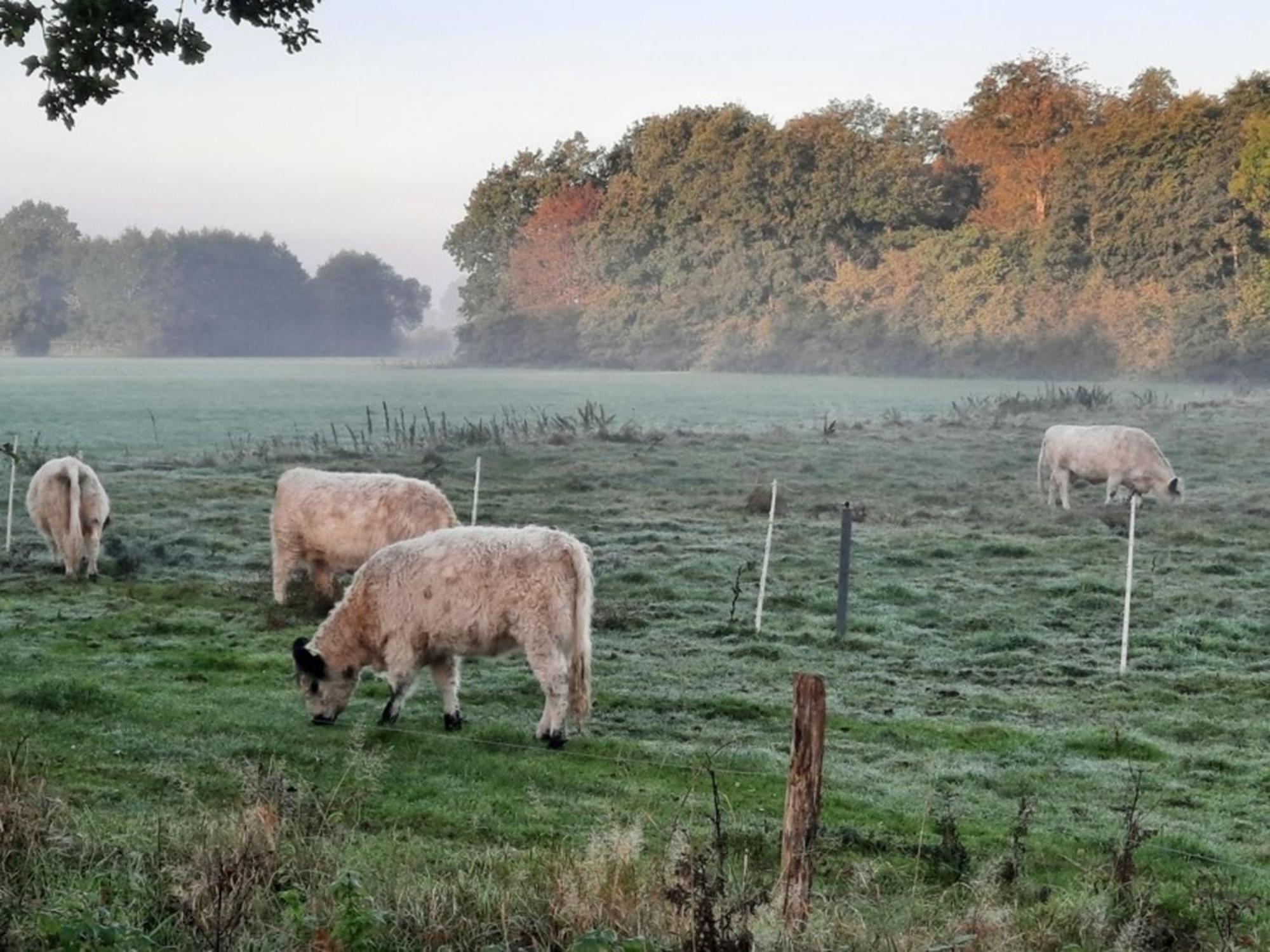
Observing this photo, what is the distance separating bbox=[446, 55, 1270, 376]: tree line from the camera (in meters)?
79.2

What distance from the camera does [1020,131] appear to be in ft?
304

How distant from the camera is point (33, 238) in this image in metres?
166

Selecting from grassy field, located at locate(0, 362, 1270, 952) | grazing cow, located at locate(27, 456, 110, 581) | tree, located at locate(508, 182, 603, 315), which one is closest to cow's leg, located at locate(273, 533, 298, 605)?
grassy field, located at locate(0, 362, 1270, 952)

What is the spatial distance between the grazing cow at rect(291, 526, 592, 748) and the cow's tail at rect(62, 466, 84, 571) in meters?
8.02

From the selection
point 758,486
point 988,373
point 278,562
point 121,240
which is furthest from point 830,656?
point 121,240

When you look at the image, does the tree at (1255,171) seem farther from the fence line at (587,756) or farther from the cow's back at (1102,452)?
the fence line at (587,756)

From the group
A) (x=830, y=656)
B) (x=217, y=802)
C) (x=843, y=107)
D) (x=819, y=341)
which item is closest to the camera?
(x=217, y=802)

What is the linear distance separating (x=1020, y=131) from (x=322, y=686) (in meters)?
87.7

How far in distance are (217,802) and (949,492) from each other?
74.2 ft

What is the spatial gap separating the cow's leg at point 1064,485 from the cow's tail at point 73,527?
57.8 ft

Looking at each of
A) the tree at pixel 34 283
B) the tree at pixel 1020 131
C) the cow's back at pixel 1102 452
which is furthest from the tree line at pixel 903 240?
the tree at pixel 34 283

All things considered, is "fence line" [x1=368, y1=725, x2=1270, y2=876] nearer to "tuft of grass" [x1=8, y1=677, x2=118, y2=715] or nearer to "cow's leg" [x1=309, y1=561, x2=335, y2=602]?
"tuft of grass" [x1=8, y1=677, x2=118, y2=715]

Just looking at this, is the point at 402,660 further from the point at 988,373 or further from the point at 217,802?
the point at 988,373

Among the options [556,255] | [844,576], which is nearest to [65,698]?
[844,576]
